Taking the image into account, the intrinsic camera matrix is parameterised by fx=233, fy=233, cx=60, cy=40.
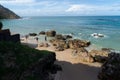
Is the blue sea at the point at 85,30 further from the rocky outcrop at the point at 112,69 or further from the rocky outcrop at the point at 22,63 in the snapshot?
the rocky outcrop at the point at 22,63

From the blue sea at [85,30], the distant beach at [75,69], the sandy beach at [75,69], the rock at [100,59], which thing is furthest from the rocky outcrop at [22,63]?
the blue sea at [85,30]

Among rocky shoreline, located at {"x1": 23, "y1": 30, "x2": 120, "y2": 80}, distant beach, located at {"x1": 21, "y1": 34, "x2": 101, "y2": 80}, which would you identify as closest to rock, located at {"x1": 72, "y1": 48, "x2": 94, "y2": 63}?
rocky shoreline, located at {"x1": 23, "y1": 30, "x2": 120, "y2": 80}

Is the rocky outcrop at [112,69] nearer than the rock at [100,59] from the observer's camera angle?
Yes

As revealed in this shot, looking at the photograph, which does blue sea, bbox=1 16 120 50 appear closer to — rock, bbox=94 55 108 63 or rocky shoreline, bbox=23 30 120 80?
rocky shoreline, bbox=23 30 120 80

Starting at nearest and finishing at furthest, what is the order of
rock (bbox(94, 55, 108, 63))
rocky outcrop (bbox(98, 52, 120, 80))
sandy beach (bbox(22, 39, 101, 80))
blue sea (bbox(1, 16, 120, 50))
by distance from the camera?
rocky outcrop (bbox(98, 52, 120, 80))
sandy beach (bbox(22, 39, 101, 80))
rock (bbox(94, 55, 108, 63))
blue sea (bbox(1, 16, 120, 50))

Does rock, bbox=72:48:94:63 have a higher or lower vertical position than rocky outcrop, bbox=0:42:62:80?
lower

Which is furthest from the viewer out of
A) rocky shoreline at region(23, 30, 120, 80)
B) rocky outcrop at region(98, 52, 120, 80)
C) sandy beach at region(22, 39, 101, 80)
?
sandy beach at region(22, 39, 101, 80)

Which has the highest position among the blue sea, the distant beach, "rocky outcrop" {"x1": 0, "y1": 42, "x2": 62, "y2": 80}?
"rocky outcrop" {"x1": 0, "y1": 42, "x2": 62, "y2": 80}

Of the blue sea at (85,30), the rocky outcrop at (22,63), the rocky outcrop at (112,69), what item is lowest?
the blue sea at (85,30)

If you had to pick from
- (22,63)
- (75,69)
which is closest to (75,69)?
(75,69)

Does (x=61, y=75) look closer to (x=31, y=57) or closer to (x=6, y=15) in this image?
(x=31, y=57)

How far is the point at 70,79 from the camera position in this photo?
70.3 feet

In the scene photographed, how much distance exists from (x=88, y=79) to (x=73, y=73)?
74.2 inches

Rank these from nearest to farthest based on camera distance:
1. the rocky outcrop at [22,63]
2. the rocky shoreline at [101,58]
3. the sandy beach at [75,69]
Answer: the rocky outcrop at [22,63]
the rocky shoreline at [101,58]
the sandy beach at [75,69]
